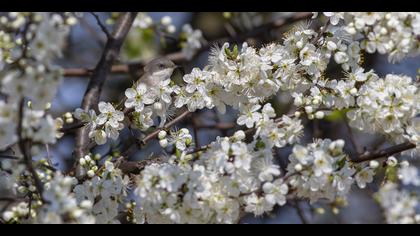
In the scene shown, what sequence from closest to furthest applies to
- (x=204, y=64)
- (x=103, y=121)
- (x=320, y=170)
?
(x=320, y=170) < (x=103, y=121) < (x=204, y=64)

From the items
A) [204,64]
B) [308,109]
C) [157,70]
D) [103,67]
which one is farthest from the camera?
[204,64]

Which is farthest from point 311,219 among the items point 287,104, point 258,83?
point 258,83

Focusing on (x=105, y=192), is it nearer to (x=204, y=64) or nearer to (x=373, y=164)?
(x=373, y=164)

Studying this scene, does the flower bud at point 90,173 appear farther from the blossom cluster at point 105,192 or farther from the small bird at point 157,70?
the small bird at point 157,70

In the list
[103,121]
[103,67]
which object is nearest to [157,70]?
[103,67]

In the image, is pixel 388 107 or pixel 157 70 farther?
pixel 157 70

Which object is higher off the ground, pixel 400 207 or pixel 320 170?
pixel 320 170
